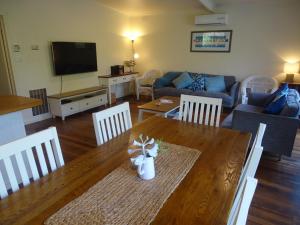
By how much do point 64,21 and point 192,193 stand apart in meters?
4.48

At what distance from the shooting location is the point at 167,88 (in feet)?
16.9

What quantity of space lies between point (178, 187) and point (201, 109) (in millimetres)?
1149

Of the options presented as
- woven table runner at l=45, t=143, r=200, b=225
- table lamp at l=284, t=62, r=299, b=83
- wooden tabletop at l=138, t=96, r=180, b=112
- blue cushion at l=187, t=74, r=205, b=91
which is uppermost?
table lamp at l=284, t=62, r=299, b=83

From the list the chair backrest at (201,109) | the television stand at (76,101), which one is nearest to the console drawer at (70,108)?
the television stand at (76,101)

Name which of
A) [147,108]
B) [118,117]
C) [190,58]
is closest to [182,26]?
[190,58]

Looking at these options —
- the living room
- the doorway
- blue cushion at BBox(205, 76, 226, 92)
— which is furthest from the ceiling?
the doorway

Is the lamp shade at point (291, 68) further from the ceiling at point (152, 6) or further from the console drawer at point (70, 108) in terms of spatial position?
the console drawer at point (70, 108)

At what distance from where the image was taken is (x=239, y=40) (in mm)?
4980

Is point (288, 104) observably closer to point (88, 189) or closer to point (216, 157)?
point (216, 157)

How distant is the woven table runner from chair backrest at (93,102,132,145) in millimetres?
453

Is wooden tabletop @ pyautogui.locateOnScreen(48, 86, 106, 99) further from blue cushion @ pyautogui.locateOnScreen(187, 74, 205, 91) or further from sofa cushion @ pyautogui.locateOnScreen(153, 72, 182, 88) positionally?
blue cushion @ pyautogui.locateOnScreen(187, 74, 205, 91)

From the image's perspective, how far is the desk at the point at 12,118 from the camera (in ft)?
6.10

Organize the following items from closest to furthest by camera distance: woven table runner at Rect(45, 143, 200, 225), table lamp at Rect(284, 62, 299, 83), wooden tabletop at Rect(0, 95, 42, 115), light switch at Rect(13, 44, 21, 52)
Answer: woven table runner at Rect(45, 143, 200, 225) < wooden tabletop at Rect(0, 95, 42, 115) < light switch at Rect(13, 44, 21, 52) < table lamp at Rect(284, 62, 299, 83)

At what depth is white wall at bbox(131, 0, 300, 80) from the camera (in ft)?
14.8
